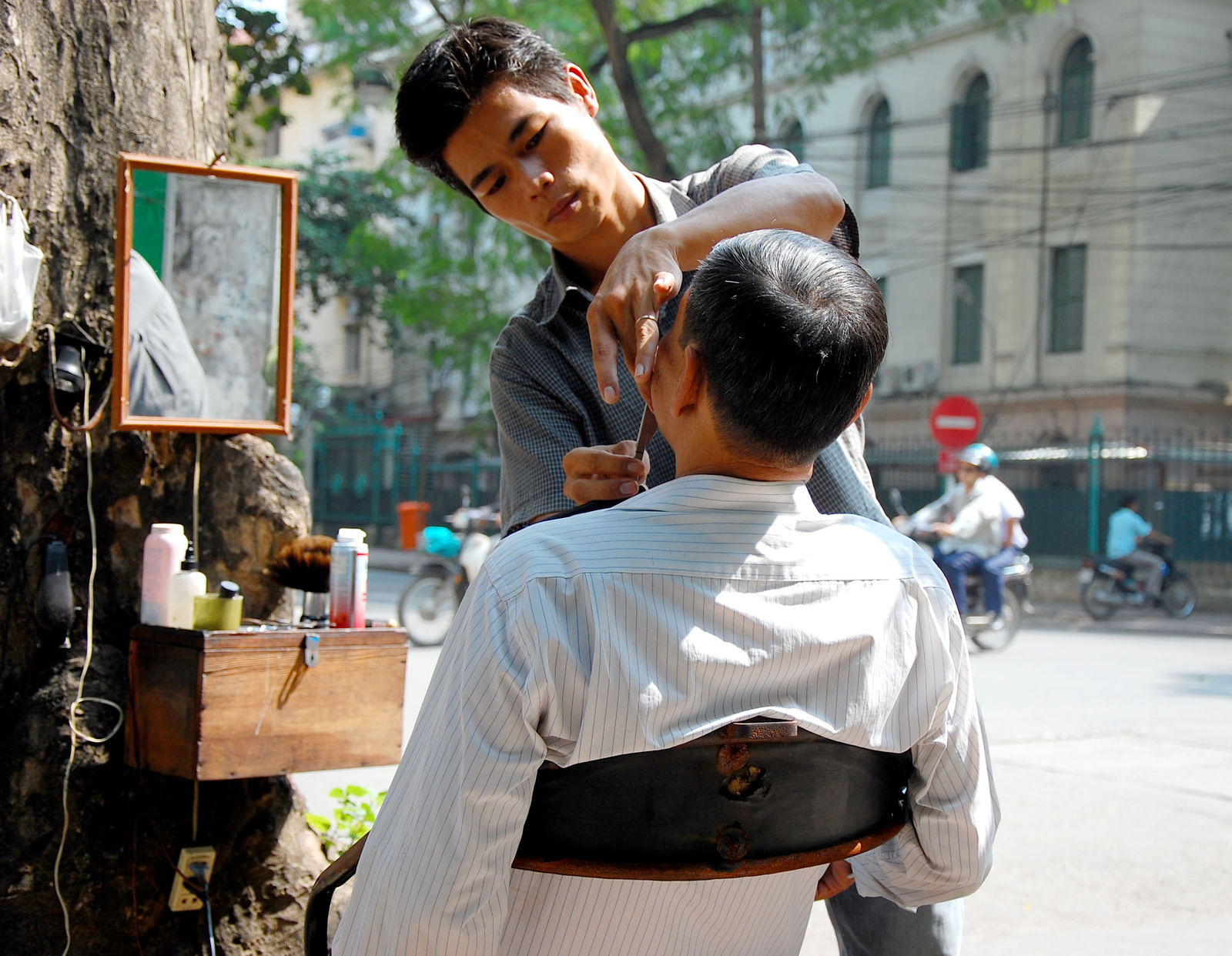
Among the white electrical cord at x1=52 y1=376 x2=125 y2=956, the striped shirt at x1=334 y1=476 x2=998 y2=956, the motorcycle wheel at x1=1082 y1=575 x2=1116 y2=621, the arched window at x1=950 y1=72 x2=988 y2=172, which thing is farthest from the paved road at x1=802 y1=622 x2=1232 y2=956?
the arched window at x1=950 y1=72 x2=988 y2=172

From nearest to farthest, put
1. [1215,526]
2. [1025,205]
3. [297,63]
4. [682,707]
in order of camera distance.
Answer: [682,707] → [297,63] → [1215,526] → [1025,205]

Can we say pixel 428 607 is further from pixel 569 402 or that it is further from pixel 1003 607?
pixel 569 402

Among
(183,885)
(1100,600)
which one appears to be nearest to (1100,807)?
(183,885)

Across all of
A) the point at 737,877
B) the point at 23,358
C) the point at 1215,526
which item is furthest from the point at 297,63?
the point at 1215,526

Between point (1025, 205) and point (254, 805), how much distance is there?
18695 millimetres

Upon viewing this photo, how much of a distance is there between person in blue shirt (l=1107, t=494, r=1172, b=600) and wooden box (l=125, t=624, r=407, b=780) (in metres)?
12.3

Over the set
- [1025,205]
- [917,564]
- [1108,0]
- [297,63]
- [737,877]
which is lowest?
[737,877]

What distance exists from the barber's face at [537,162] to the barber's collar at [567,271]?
0.08m

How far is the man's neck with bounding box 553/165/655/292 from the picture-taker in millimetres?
2029

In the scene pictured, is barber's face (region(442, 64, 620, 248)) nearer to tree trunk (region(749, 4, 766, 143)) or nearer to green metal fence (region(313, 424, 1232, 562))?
green metal fence (region(313, 424, 1232, 562))

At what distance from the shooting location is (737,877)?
1.33 m

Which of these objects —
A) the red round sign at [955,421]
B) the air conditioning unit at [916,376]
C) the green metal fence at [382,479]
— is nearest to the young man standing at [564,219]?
the red round sign at [955,421]

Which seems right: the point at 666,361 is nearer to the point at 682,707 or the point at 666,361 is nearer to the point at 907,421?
the point at 682,707

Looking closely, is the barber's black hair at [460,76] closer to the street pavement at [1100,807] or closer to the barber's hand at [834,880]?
the barber's hand at [834,880]
